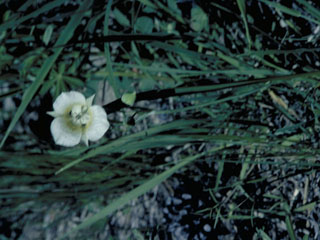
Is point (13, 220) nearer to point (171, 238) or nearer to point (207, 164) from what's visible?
point (171, 238)

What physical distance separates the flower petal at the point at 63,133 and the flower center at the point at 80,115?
0.03 m

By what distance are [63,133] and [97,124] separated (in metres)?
0.13

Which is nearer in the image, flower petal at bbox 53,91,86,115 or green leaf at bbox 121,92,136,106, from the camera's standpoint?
green leaf at bbox 121,92,136,106

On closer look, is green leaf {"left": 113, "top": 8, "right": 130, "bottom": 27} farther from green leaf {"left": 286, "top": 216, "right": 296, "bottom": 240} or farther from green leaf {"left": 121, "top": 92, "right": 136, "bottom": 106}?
green leaf {"left": 286, "top": 216, "right": 296, "bottom": 240}

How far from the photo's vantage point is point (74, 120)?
2.97ft

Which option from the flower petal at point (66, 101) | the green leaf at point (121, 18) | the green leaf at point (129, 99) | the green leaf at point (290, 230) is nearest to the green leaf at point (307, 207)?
the green leaf at point (290, 230)

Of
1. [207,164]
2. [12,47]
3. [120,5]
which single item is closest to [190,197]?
[207,164]

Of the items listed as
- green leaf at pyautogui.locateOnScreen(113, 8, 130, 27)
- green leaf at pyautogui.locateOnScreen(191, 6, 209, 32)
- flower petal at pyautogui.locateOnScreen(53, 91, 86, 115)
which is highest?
green leaf at pyautogui.locateOnScreen(113, 8, 130, 27)

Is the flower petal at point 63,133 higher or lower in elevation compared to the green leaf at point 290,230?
higher

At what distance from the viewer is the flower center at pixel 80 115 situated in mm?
879

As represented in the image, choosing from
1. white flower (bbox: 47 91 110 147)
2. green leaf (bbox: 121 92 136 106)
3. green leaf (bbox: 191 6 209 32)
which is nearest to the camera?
green leaf (bbox: 121 92 136 106)

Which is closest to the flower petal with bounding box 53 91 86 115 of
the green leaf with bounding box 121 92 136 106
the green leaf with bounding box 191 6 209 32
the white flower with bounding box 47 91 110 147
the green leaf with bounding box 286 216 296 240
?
the white flower with bounding box 47 91 110 147

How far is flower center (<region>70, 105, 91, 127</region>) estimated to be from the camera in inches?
34.6

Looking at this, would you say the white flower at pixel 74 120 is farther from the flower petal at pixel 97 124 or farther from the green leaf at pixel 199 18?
the green leaf at pixel 199 18
